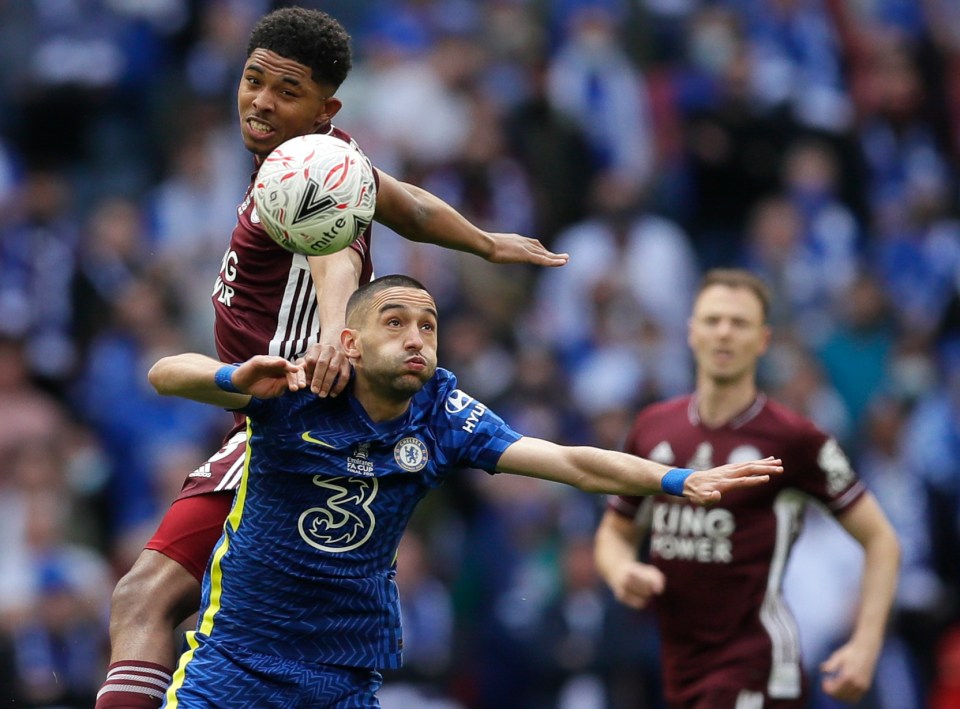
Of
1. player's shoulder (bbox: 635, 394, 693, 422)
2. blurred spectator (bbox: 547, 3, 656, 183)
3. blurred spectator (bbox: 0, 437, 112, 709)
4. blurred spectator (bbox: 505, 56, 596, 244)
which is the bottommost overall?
blurred spectator (bbox: 0, 437, 112, 709)

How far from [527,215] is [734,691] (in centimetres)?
698

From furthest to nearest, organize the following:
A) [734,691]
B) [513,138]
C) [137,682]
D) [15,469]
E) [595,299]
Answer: [513,138]
[595,299]
[15,469]
[734,691]
[137,682]

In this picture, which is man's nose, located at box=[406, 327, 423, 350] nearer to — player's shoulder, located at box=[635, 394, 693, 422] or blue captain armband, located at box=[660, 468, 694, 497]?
blue captain armband, located at box=[660, 468, 694, 497]

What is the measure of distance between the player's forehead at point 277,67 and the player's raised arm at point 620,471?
5.13 feet

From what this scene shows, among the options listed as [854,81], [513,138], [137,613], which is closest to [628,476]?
[137,613]

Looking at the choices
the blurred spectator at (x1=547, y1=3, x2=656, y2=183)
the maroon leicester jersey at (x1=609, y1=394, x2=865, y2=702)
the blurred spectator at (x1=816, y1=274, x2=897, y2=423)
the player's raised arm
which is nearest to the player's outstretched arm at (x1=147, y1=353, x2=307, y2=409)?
the player's raised arm

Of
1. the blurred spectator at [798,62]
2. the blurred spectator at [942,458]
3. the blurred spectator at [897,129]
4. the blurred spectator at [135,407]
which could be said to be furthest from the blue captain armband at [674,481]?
Result: the blurred spectator at [897,129]

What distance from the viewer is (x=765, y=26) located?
15.7m

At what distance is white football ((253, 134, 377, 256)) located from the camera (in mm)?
5762

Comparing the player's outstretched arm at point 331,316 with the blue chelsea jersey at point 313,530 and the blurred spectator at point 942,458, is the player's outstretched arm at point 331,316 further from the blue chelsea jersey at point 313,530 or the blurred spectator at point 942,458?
the blurred spectator at point 942,458

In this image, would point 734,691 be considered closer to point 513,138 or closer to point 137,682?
point 137,682

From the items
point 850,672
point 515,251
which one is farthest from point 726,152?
point 515,251

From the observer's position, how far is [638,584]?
24.3 feet

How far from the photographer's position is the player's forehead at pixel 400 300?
6035 mm
